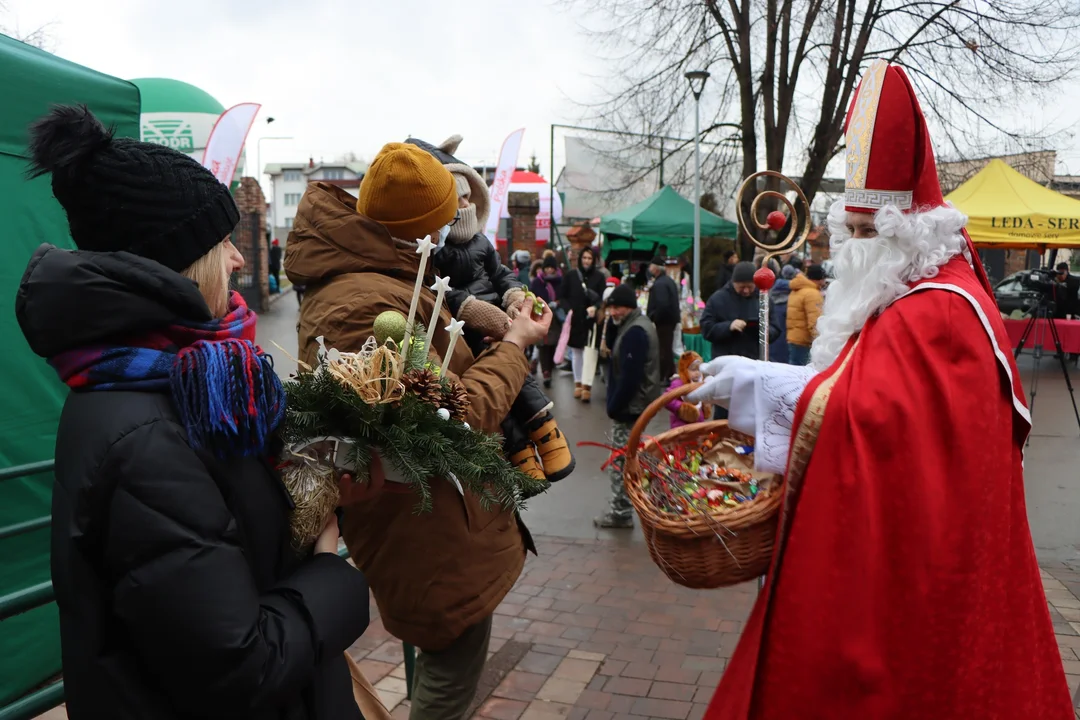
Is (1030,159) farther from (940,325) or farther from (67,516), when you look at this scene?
(67,516)

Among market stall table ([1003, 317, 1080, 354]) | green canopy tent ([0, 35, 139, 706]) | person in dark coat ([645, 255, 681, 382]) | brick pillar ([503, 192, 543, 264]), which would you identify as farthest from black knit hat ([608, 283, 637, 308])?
brick pillar ([503, 192, 543, 264])

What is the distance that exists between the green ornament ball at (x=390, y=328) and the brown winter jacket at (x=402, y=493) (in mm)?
196

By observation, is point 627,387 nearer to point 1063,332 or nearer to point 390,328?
point 390,328

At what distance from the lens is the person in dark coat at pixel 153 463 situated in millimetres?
1270

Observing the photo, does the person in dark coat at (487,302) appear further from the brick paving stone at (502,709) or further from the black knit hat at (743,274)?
the black knit hat at (743,274)

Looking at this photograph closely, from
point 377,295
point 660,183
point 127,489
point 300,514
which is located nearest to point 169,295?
point 127,489

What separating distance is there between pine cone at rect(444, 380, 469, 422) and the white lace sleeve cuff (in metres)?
0.81

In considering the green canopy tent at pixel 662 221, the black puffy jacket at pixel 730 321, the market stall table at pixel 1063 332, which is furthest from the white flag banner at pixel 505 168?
the market stall table at pixel 1063 332

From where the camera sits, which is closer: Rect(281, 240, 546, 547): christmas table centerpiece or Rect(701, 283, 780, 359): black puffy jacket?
Rect(281, 240, 546, 547): christmas table centerpiece

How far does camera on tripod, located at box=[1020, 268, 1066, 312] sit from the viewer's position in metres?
9.46

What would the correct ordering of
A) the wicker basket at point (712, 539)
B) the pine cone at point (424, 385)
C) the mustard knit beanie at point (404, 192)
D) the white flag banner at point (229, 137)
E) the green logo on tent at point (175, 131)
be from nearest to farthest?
the pine cone at point (424, 385) < the wicker basket at point (712, 539) < the mustard knit beanie at point (404, 192) < the white flag banner at point (229, 137) < the green logo on tent at point (175, 131)

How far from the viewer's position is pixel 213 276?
1541 millimetres

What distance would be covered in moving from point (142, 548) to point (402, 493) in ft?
3.13

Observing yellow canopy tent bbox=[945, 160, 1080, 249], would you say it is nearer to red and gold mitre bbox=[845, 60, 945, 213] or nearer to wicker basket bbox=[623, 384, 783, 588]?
red and gold mitre bbox=[845, 60, 945, 213]
